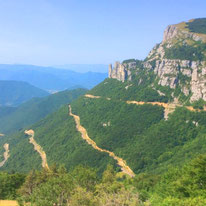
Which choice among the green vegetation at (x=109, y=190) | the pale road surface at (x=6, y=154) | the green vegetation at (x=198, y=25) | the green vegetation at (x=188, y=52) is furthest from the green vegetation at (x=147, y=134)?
the green vegetation at (x=198, y=25)

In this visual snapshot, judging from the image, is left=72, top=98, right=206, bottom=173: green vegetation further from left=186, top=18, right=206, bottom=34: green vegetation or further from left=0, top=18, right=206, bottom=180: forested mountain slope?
left=186, top=18, right=206, bottom=34: green vegetation

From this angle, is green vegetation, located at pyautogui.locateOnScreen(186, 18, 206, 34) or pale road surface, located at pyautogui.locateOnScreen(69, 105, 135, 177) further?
green vegetation, located at pyautogui.locateOnScreen(186, 18, 206, 34)

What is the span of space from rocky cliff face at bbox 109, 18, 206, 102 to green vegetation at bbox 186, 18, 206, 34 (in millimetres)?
2816

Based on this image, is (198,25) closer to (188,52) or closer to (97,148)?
(188,52)

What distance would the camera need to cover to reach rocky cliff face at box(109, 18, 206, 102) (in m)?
87.8

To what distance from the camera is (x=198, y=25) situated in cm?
12125

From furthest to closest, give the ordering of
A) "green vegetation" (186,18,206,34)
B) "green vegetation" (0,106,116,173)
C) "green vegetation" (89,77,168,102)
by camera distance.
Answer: "green vegetation" (186,18,206,34) < "green vegetation" (89,77,168,102) < "green vegetation" (0,106,116,173)

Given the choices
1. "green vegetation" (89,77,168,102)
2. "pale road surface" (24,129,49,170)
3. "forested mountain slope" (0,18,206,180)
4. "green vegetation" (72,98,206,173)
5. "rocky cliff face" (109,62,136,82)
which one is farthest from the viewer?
"rocky cliff face" (109,62,136,82)

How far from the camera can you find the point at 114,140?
84.8 metres

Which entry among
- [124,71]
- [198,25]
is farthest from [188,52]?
[124,71]

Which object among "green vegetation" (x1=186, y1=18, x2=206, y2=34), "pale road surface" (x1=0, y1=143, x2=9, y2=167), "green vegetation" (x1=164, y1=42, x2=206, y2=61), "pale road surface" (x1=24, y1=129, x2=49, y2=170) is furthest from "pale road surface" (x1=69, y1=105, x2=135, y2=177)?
Result: "green vegetation" (x1=186, y1=18, x2=206, y2=34)

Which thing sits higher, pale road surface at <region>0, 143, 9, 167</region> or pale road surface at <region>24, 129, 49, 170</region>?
pale road surface at <region>24, 129, 49, 170</region>

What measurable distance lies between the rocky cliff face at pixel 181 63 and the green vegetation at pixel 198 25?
282cm

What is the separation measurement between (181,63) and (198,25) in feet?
129
